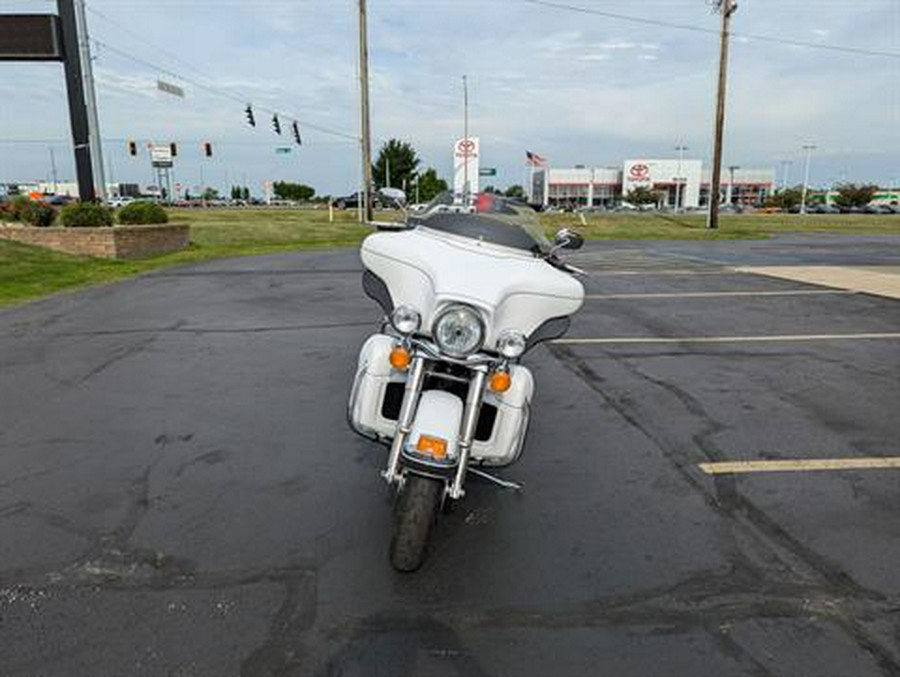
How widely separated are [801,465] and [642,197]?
104 meters

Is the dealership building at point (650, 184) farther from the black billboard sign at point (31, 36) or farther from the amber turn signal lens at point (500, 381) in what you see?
the amber turn signal lens at point (500, 381)

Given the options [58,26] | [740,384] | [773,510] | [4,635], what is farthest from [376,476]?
[58,26]

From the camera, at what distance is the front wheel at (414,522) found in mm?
3021

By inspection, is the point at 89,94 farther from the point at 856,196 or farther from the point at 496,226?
the point at 856,196

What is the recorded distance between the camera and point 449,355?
10.1 feet

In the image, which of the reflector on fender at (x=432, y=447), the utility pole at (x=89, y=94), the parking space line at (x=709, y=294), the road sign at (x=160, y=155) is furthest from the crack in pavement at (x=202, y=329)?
the road sign at (x=160, y=155)

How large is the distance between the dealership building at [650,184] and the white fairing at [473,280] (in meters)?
103

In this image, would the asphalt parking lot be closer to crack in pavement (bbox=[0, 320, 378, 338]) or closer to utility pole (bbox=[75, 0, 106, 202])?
crack in pavement (bbox=[0, 320, 378, 338])

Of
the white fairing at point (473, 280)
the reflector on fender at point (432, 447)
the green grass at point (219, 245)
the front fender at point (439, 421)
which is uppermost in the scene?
the white fairing at point (473, 280)

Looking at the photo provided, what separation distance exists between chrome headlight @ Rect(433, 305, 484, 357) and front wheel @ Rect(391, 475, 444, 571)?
63 cm

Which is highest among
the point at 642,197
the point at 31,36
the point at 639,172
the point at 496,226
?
the point at 31,36

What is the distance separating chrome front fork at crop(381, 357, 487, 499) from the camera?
307 centimetres

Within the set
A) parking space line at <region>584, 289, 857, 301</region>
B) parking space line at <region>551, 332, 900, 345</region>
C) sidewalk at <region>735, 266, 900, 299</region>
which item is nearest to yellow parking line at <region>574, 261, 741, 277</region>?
sidewalk at <region>735, 266, 900, 299</region>

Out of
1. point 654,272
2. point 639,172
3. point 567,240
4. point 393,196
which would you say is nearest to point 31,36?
point 654,272
